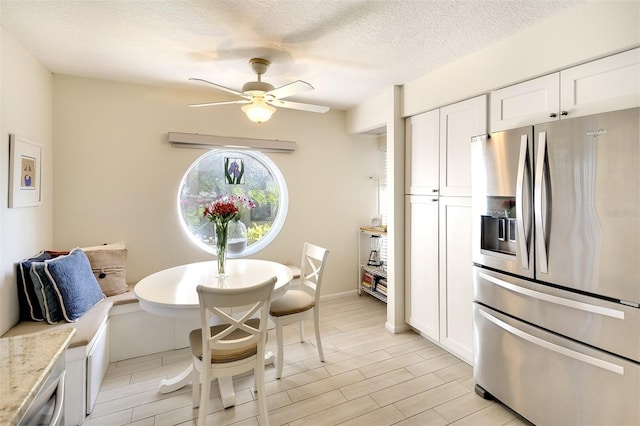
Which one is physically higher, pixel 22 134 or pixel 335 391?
pixel 22 134

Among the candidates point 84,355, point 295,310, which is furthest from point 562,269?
point 84,355

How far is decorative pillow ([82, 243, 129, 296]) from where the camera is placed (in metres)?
2.61

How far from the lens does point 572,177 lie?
1557 millimetres

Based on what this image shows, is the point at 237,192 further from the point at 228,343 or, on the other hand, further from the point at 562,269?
the point at 562,269

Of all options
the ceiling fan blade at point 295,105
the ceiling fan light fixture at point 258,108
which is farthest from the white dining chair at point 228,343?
the ceiling fan blade at point 295,105

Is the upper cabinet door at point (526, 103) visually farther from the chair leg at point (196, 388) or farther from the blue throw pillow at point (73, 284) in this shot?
the blue throw pillow at point (73, 284)

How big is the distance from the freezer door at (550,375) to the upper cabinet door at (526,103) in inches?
50.4

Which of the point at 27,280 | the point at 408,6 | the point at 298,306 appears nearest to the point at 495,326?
the point at 298,306

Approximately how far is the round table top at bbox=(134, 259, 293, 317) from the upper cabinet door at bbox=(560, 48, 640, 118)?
6.89 feet

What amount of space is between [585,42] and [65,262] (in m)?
3.59

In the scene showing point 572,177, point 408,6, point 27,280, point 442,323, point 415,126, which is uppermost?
point 408,6

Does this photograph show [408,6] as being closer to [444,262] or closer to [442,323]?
[444,262]

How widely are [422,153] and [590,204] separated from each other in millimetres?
1494

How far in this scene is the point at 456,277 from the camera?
99.8 inches
